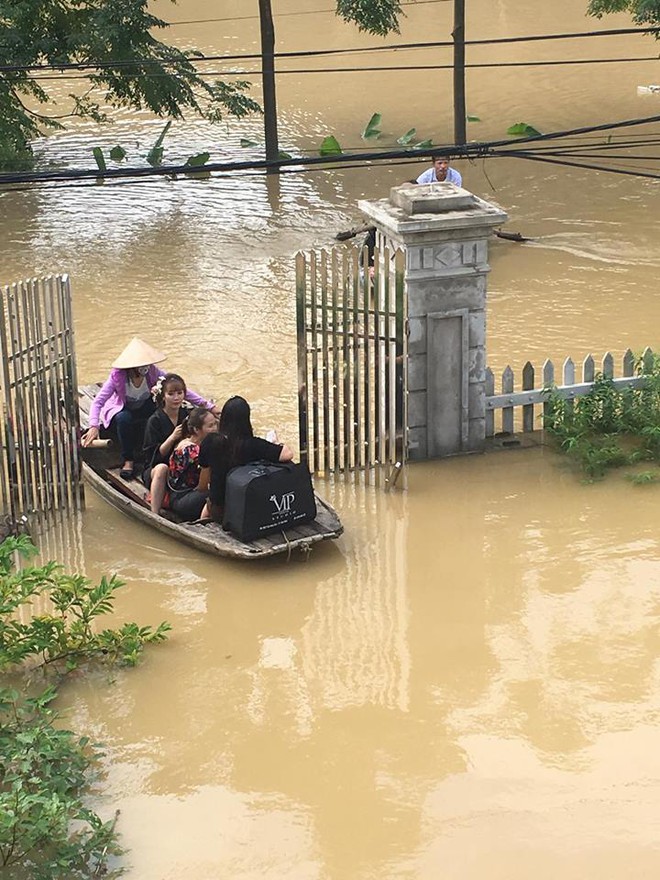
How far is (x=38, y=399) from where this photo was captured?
1024 centimetres

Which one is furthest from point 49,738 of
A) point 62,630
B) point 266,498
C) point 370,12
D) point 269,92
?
point 269,92

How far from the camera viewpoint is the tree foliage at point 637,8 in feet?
65.3

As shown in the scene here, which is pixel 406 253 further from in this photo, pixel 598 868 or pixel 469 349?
pixel 598 868

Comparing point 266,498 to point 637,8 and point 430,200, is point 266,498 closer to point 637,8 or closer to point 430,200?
point 430,200

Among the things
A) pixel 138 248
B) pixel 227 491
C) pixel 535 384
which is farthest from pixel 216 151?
pixel 227 491

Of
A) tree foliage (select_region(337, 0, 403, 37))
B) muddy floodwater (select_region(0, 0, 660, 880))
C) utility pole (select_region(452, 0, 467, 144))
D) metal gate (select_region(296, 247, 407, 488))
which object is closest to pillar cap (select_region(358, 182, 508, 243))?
metal gate (select_region(296, 247, 407, 488))

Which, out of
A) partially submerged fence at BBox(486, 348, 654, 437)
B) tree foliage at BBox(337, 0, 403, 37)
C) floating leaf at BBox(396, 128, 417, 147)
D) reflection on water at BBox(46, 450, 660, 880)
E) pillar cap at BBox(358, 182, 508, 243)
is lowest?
reflection on water at BBox(46, 450, 660, 880)

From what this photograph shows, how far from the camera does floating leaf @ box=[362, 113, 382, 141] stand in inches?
935

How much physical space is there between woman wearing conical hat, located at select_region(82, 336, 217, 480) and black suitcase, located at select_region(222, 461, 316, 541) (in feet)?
4.53

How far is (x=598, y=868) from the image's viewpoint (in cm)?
689

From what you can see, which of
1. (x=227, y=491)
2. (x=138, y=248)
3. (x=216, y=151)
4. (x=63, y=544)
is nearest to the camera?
(x=227, y=491)

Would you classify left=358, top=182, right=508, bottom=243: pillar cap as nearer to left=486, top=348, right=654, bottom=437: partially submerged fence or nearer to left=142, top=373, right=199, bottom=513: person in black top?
left=486, top=348, right=654, bottom=437: partially submerged fence

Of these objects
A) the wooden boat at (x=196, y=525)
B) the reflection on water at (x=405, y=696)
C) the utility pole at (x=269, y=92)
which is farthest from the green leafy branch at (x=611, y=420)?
the utility pole at (x=269, y=92)

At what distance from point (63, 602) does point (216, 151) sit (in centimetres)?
1579
